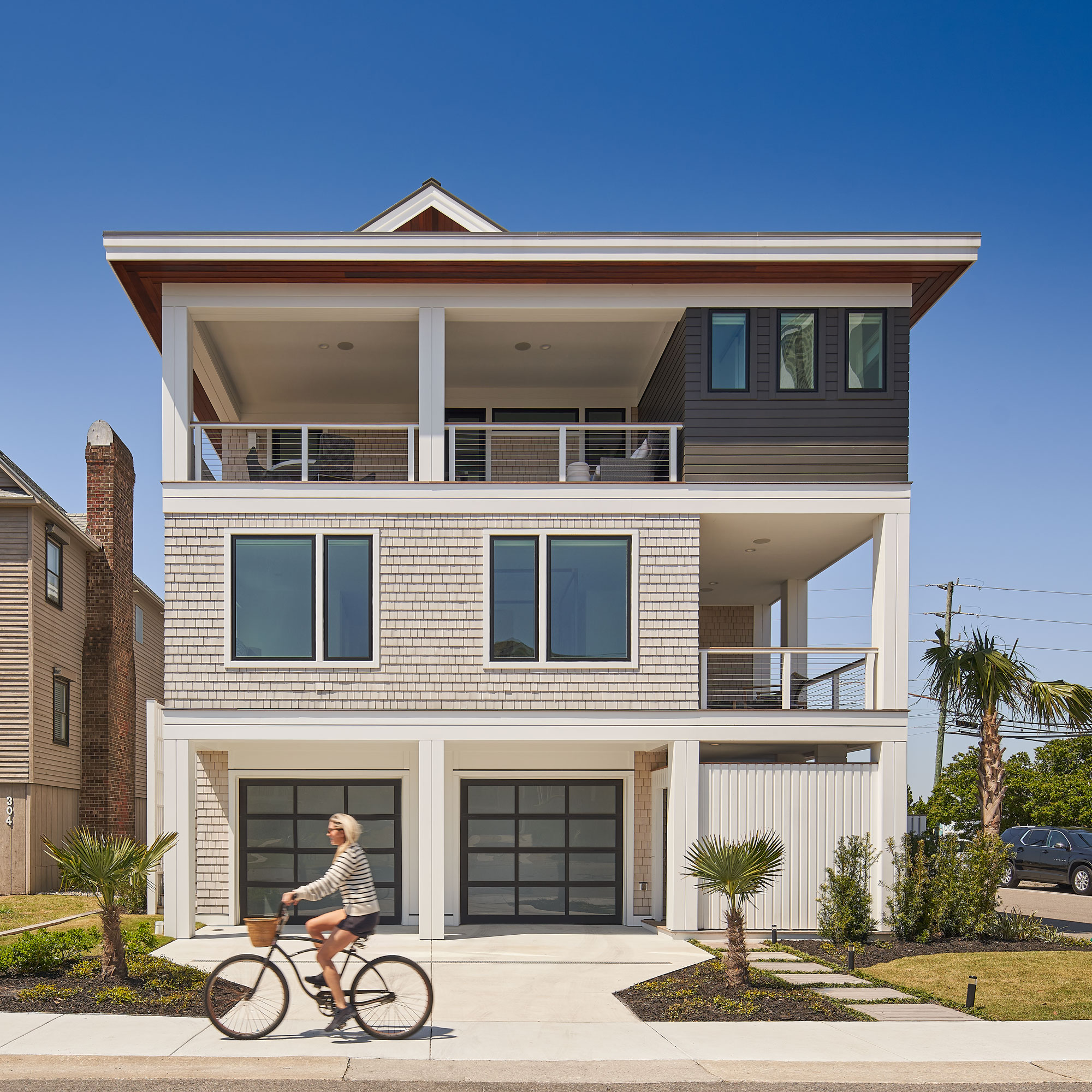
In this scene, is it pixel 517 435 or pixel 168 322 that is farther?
pixel 517 435

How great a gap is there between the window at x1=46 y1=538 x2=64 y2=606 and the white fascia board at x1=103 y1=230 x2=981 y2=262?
10355 millimetres

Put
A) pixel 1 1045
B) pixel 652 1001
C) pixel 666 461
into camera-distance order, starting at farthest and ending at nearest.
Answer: pixel 666 461 < pixel 652 1001 < pixel 1 1045

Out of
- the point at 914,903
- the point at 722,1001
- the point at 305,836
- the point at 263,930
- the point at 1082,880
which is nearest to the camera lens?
the point at 263,930

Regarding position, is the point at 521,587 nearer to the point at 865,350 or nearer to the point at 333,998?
the point at 865,350

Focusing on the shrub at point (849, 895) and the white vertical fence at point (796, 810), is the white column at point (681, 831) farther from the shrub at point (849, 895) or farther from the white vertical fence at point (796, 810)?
the shrub at point (849, 895)

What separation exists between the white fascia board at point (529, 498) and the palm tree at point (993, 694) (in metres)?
3.17

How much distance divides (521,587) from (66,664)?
537 inches

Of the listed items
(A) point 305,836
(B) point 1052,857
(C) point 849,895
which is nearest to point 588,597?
(C) point 849,895

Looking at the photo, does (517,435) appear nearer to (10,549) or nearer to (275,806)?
(275,806)

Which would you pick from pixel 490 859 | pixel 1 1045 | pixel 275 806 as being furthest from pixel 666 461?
pixel 1 1045

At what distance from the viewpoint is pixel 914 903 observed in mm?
14727

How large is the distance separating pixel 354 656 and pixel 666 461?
531 cm

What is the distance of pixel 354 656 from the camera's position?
51.6 ft

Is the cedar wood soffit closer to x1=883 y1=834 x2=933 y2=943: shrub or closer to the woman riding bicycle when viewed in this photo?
x1=883 y1=834 x2=933 y2=943: shrub
